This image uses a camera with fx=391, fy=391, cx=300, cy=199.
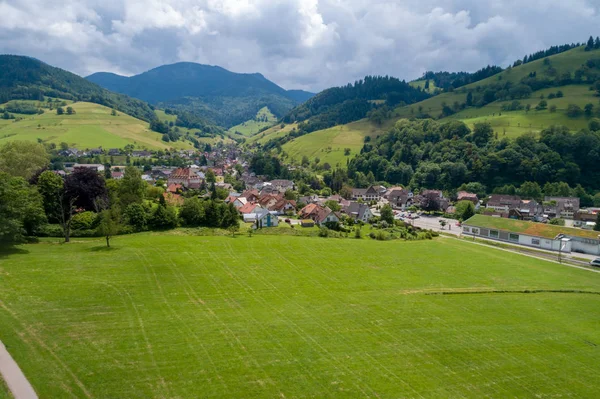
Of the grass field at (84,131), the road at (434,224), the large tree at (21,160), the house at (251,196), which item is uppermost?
the grass field at (84,131)

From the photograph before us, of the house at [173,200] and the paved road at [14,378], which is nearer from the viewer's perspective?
the paved road at [14,378]

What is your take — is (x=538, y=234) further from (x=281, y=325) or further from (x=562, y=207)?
(x=281, y=325)

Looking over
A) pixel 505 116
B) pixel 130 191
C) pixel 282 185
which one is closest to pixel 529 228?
pixel 130 191

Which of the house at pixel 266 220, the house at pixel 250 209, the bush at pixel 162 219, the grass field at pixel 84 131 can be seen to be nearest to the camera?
the bush at pixel 162 219

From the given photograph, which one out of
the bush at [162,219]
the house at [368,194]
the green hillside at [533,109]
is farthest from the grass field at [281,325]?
the green hillside at [533,109]

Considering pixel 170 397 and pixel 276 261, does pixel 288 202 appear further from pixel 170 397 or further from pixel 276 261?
pixel 170 397

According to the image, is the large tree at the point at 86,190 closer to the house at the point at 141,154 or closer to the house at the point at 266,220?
the house at the point at 266,220
